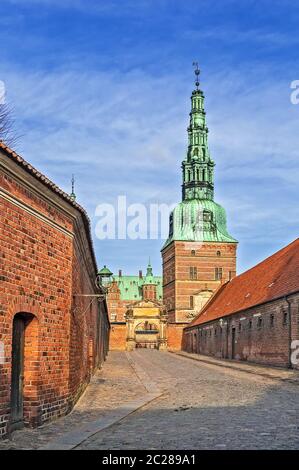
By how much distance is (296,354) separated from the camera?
2691cm

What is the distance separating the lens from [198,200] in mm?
80812

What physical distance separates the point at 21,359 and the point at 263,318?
942 inches

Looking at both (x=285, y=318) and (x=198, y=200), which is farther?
(x=198, y=200)

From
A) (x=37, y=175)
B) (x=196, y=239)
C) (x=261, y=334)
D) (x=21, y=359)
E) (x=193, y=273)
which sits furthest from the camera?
(x=196, y=239)

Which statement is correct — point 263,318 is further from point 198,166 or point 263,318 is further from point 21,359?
point 198,166

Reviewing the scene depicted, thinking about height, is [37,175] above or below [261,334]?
above

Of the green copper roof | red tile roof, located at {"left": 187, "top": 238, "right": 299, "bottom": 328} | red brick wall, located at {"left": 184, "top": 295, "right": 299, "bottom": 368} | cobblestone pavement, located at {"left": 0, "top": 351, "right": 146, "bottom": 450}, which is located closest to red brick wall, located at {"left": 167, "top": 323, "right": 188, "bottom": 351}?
red tile roof, located at {"left": 187, "top": 238, "right": 299, "bottom": 328}

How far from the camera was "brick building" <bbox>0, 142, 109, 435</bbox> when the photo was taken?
902cm

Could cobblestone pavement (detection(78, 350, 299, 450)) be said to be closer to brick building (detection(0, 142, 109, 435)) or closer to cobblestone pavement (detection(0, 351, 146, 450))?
cobblestone pavement (detection(0, 351, 146, 450))

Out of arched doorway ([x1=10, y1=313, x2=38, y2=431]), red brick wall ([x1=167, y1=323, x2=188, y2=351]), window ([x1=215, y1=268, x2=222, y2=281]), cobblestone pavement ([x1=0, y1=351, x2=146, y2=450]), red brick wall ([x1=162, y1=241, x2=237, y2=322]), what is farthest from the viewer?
window ([x1=215, y1=268, x2=222, y2=281])

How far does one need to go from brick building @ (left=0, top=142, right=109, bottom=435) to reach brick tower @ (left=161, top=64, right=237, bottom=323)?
65770mm

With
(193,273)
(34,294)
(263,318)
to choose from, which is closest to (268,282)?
(263,318)

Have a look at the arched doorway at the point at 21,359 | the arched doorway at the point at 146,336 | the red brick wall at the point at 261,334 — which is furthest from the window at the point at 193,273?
the arched doorway at the point at 21,359
